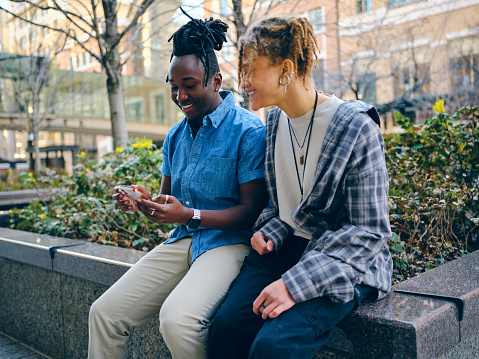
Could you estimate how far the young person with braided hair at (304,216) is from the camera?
174 cm

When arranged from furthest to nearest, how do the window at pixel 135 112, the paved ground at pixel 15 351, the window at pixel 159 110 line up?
the window at pixel 159 110, the window at pixel 135 112, the paved ground at pixel 15 351

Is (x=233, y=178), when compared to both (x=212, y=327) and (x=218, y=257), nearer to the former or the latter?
(x=218, y=257)

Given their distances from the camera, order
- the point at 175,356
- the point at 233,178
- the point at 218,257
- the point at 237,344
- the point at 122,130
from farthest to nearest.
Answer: the point at 122,130 < the point at 233,178 < the point at 218,257 < the point at 175,356 < the point at 237,344

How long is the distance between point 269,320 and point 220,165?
3.00ft

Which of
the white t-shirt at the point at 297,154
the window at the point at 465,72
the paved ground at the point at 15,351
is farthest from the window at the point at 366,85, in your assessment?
the white t-shirt at the point at 297,154

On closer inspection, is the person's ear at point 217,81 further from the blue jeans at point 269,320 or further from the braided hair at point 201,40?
the blue jeans at point 269,320

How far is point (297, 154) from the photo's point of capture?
7.06 feet

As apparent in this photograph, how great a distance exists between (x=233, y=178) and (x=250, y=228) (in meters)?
0.26

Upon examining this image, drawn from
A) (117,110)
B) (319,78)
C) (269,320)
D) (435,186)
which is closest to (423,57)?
(319,78)

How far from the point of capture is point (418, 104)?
56.1ft

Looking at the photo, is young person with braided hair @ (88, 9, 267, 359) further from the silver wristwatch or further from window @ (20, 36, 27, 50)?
window @ (20, 36, 27, 50)

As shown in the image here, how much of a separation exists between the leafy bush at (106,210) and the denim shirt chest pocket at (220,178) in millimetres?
1590

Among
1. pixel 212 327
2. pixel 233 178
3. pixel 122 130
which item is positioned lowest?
pixel 212 327

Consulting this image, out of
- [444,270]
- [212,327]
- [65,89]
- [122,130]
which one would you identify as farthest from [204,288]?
[65,89]
